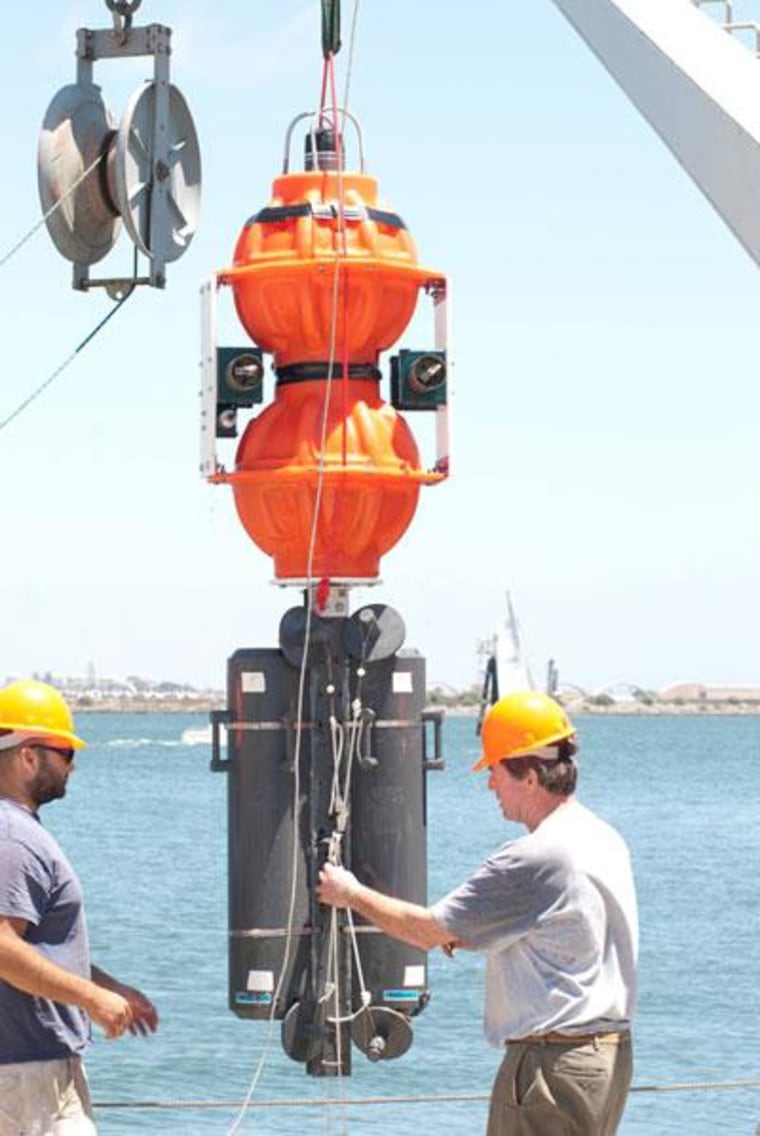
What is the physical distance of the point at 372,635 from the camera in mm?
9742

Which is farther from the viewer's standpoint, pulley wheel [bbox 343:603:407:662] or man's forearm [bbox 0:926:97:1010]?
pulley wheel [bbox 343:603:407:662]

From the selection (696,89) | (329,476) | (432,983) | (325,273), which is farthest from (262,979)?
(432,983)

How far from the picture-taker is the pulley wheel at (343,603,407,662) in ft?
31.9

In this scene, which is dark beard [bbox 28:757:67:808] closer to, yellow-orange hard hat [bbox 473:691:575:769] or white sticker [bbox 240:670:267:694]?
yellow-orange hard hat [bbox 473:691:575:769]

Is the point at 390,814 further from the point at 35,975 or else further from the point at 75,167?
the point at 35,975

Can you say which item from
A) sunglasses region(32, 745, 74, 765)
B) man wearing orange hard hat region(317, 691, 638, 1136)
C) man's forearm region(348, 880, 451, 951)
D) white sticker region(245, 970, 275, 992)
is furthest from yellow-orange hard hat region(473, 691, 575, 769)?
white sticker region(245, 970, 275, 992)

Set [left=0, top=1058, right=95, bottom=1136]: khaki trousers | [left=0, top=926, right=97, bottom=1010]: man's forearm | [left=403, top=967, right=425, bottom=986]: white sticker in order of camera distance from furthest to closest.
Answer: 1. [left=403, top=967, right=425, bottom=986]: white sticker
2. [left=0, top=1058, right=95, bottom=1136]: khaki trousers
3. [left=0, top=926, right=97, bottom=1010]: man's forearm

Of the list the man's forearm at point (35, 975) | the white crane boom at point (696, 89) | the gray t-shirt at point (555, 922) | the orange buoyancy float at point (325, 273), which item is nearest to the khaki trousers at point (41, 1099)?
the man's forearm at point (35, 975)

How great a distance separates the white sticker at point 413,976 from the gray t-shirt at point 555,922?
3.23m

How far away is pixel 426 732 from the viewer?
10.1 meters

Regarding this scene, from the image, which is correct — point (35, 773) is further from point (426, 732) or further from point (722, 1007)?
point (722, 1007)

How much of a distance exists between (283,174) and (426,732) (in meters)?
2.33

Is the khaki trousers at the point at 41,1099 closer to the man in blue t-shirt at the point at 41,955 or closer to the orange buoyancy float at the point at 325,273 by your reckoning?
the man in blue t-shirt at the point at 41,955

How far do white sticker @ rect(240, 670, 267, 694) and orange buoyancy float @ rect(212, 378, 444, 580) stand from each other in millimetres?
462
